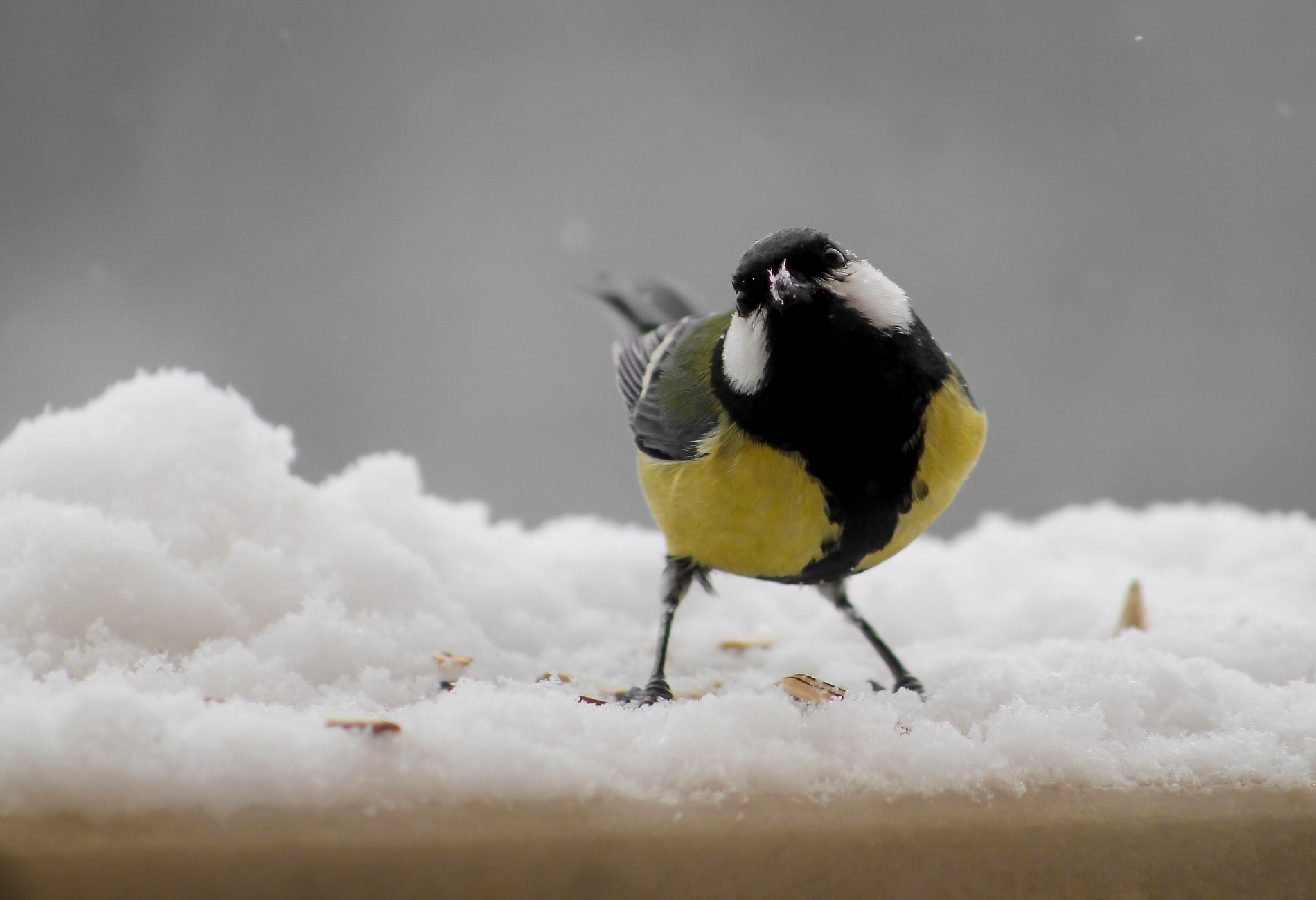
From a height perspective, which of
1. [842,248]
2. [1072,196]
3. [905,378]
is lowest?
[905,378]

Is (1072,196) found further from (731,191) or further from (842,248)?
(842,248)

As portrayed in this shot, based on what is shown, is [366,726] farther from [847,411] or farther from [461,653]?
[847,411]

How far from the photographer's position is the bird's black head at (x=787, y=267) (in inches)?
31.8

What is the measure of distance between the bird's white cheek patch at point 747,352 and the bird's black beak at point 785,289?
3cm

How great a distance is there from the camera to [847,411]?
817mm

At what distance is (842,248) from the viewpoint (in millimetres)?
863

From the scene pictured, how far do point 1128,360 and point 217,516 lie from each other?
1.92 meters

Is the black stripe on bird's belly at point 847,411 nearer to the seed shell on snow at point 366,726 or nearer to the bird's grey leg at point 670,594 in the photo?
the bird's grey leg at point 670,594

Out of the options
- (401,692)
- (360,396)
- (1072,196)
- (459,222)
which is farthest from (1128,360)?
(401,692)

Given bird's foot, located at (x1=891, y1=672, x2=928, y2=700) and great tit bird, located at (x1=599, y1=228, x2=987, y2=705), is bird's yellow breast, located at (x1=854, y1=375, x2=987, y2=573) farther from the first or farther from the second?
bird's foot, located at (x1=891, y1=672, x2=928, y2=700)

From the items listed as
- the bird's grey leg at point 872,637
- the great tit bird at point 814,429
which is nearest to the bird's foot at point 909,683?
the bird's grey leg at point 872,637

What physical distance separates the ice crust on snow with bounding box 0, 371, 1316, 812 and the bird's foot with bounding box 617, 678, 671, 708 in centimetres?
5

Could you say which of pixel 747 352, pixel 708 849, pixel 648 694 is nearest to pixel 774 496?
pixel 747 352

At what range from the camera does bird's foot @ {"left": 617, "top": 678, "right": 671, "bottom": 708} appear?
87cm
